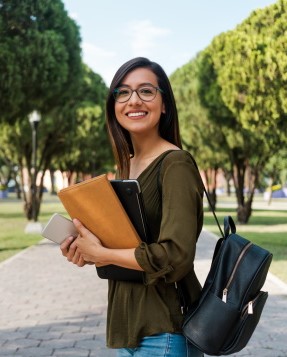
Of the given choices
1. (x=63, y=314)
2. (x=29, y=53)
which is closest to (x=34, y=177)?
(x=29, y=53)

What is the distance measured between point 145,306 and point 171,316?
9cm

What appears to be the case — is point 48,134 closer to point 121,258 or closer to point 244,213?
point 244,213

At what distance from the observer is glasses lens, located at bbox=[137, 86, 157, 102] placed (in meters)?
2.14

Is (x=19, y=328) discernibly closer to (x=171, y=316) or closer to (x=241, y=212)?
(x=171, y=316)

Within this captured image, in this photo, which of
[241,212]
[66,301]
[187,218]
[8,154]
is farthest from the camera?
[8,154]

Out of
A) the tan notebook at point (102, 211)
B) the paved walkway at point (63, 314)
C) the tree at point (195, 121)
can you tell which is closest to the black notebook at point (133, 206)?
the tan notebook at point (102, 211)

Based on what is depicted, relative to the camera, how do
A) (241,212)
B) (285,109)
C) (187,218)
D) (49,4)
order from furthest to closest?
1. (241,212)
2. (49,4)
3. (285,109)
4. (187,218)

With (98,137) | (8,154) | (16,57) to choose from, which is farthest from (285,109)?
(98,137)

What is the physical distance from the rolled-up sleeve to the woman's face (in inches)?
10.7

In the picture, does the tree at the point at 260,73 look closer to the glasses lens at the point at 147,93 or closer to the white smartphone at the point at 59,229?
the glasses lens at the point at 147,93

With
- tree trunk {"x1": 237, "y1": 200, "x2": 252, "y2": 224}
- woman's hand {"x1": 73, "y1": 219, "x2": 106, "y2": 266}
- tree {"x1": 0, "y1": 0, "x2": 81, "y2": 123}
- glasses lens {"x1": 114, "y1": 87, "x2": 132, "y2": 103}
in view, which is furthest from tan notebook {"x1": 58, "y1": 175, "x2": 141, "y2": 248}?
tree trunk {"x1": 237, "y1": 200, "x2": 252, "y2": 224}

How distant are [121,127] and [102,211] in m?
0.47

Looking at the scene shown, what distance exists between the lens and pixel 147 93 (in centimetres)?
215

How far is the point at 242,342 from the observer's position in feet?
6.44
